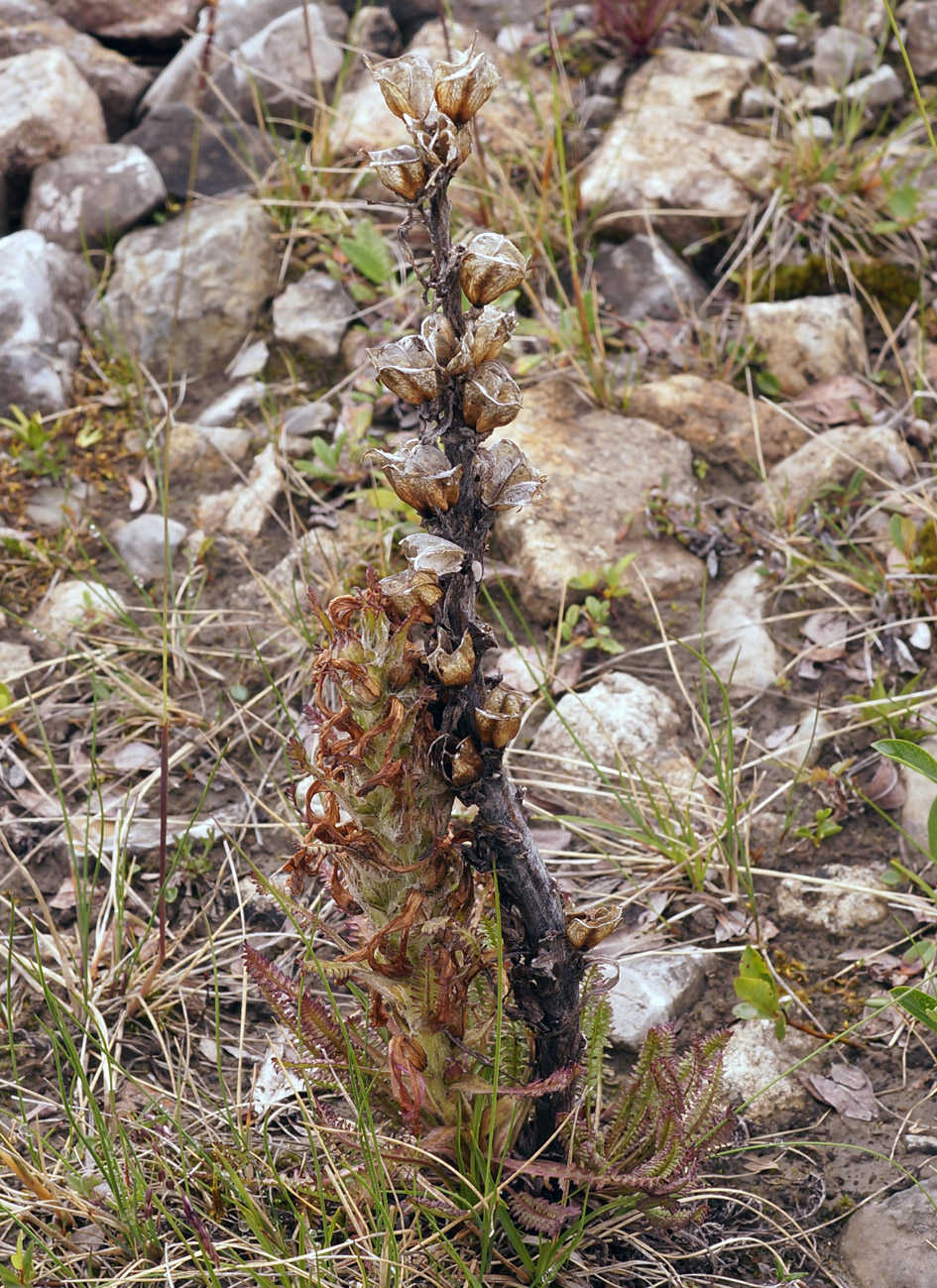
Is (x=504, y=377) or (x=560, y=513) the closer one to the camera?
(x=504, y=377)

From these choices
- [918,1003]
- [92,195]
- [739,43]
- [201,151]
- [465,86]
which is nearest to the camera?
[465,86]

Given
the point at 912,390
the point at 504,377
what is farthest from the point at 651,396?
the point at 504,377

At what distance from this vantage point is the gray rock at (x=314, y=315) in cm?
390

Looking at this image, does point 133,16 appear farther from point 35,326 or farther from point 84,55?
point 35,326

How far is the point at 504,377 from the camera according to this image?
4.66 ft

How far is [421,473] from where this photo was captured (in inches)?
56.1

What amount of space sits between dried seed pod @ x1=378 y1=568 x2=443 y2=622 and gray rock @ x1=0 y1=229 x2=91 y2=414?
2799mm

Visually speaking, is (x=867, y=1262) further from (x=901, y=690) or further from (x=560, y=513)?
(x=560, y=513)

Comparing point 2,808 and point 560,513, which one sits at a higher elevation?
point 560,513

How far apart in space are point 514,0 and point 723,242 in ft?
5.75

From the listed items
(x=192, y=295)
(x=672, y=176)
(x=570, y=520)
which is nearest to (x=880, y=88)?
(x=672, y=176)

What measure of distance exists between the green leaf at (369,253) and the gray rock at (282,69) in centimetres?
100

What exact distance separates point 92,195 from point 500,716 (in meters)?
3.61

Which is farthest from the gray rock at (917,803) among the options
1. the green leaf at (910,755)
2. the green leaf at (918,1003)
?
the green leaf at (918,1003)
